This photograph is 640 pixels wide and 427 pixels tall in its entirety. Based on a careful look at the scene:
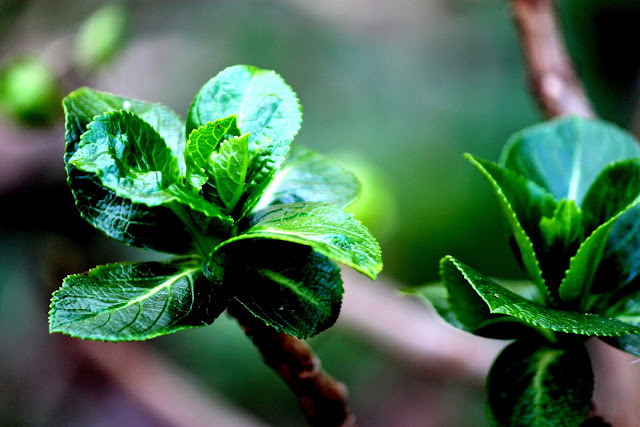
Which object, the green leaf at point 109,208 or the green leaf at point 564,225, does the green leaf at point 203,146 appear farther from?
the green leaf at point 564,225

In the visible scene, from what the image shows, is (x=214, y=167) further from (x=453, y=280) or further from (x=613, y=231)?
(x=613, y=231)

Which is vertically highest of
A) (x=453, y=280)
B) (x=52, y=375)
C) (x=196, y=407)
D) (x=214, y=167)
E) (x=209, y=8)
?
(x=214, y=167)

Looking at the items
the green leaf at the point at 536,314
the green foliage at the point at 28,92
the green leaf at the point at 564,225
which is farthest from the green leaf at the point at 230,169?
the green foliage at the point at 28,92

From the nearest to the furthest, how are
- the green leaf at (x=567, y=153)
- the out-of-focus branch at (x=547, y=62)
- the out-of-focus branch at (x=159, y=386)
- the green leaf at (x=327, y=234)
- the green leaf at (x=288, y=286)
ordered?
the green leaf at (x=327, y=234) → the green leaf at (x=288, y=286) → the green leaf at (x=567, y=153) → the out-of-focus branch at (x=547, y=62) → the out-of-focus branch at (x=159, y=386)

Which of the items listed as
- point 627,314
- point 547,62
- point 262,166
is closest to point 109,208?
point 262,166

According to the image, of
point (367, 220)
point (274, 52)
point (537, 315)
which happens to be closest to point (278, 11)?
point (274, 52)

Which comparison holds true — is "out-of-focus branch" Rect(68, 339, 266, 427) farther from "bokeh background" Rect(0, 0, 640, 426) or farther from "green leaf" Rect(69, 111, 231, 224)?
"green leaf" Rect(69, 111, 231, 224)

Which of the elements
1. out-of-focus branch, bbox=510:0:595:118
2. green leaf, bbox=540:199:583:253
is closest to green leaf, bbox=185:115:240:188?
green leaf, bbox=540:199:583:253
